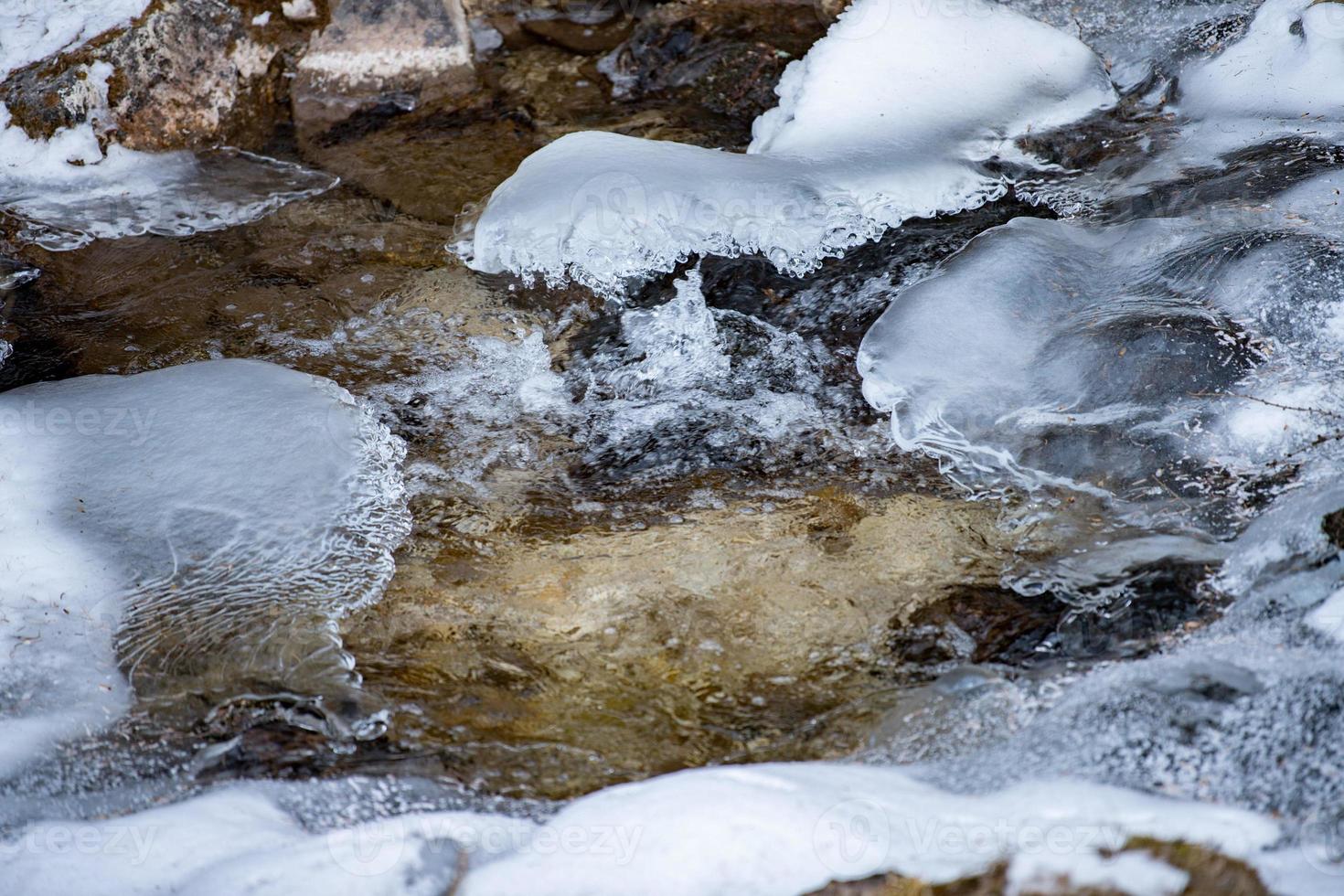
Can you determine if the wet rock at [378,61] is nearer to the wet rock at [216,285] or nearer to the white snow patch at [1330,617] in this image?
the wet rock at [216,285]

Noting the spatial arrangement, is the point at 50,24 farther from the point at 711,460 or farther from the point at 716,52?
the point at 711,460

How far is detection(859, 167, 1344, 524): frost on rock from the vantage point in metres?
2.74

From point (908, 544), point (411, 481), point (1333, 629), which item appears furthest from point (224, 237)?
point (1333, 629)

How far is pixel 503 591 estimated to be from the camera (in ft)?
8.57

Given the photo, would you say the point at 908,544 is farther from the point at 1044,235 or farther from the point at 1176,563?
the point at 1044,235

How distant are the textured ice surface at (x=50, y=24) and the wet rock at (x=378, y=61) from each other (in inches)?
27.6

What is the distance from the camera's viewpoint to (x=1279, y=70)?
3.84 m

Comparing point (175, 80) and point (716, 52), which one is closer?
point (175, 80)

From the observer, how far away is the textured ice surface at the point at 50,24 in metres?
4.16

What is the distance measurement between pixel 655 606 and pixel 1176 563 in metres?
1.21

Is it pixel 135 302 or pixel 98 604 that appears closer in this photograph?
pixel 98 604

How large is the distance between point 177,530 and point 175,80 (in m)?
2.42

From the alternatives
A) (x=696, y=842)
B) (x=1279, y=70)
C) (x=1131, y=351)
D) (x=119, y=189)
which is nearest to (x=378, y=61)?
(x=119, y=189)

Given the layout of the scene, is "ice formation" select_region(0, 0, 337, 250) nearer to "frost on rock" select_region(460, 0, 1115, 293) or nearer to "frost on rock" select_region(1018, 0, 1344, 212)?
"frost on rock" select_region(460, 0, 1115, 293)
